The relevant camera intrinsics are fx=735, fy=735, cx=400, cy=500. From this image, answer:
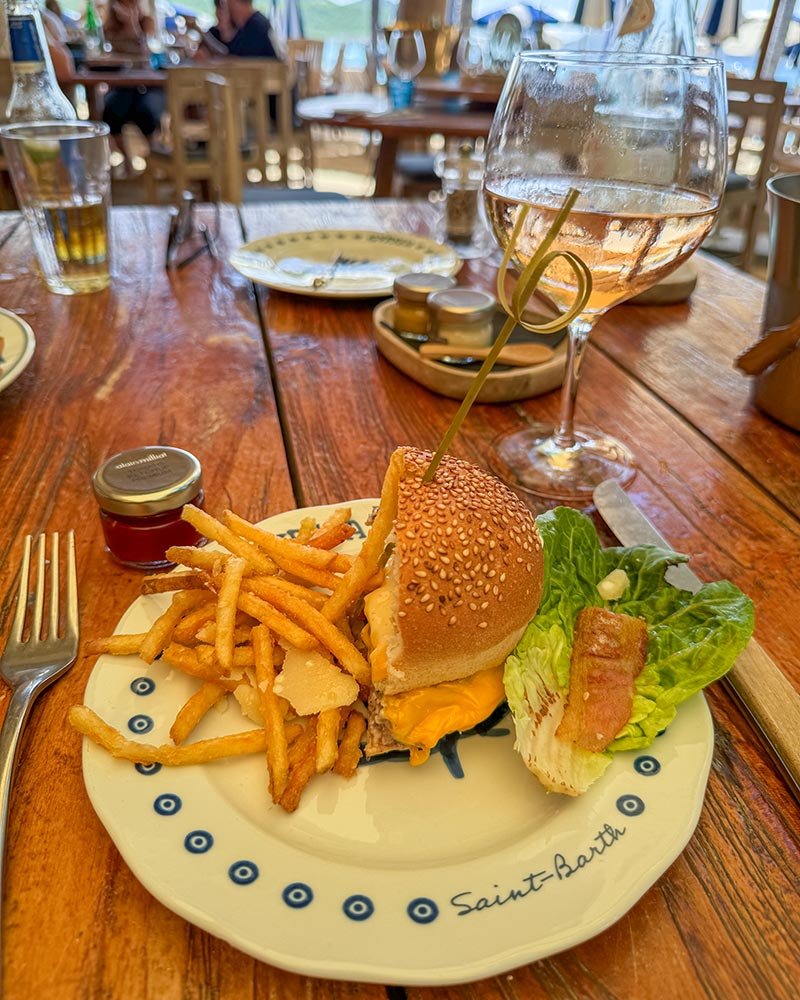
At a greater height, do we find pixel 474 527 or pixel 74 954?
pixel 474 527

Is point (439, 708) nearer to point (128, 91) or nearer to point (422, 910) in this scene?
point (422, 910)

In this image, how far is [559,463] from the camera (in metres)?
1.48

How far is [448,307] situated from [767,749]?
1.21m

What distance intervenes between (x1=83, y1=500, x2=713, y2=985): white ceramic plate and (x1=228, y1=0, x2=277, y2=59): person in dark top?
33.3 ft

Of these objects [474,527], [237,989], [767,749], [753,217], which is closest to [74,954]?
[237,989]

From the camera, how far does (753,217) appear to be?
243 inches

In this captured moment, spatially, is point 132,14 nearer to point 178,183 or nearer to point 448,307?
point 178,183

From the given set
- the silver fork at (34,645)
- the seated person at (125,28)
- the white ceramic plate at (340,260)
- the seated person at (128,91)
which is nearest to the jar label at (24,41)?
the white ceramic plate at (340,260)

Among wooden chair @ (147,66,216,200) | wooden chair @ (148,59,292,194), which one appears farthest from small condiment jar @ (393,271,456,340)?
wooden chair @ (148,59,292,194)

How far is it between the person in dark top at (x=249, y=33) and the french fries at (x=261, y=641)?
996 centimetres

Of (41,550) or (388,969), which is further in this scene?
(41,550)

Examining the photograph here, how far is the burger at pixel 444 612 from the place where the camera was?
2.95ft

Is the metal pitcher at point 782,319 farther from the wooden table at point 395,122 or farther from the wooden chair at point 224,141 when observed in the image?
the wooden table at point 395,122

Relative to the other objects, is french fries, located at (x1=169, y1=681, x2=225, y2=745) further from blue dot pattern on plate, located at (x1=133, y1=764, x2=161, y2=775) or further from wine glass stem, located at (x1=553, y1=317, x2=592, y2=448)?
wine glass stem, located at (x1=553, y1=317, x2=592, y2=448)
